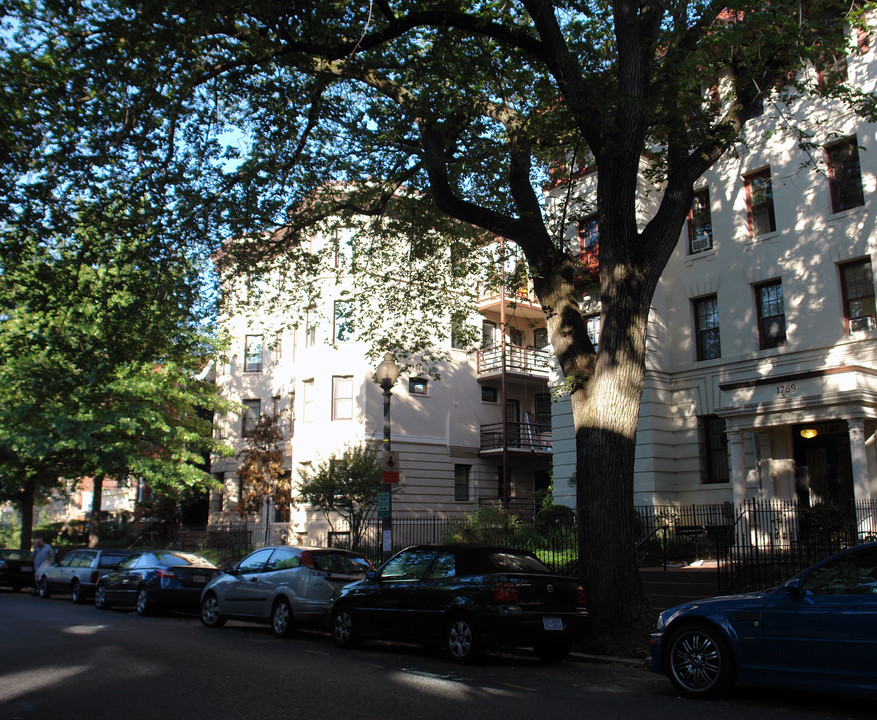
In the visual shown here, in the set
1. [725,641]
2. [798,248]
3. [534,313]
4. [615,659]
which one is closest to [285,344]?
[534,313]

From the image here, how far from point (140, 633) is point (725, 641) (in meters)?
9.57

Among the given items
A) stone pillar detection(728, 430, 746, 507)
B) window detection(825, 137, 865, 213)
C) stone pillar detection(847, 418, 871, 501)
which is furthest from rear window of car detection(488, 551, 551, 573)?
window detection(825, 137, 865, 213)

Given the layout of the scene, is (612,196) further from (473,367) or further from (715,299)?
(473,367)

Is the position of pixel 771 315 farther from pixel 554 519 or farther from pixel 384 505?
pixel 384 505

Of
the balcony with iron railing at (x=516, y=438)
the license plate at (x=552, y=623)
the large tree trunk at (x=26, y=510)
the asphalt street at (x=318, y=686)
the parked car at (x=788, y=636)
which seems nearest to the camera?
the parked car at (x=788, y=636)

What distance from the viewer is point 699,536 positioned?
20953 mm

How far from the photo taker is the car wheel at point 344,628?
11.9 metres

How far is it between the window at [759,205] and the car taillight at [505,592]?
16106 mm

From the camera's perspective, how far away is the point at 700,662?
8.13m

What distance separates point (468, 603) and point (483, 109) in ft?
26.8

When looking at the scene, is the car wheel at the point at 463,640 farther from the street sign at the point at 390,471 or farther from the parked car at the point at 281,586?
the street sign at the point at 390,471

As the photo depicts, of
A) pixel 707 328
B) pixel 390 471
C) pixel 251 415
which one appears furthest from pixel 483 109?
pixel 251 415

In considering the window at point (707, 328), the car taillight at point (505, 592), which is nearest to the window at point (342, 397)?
the window at point (707, 328)

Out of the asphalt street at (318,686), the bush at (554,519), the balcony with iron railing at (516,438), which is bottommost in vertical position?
the asphalt street at (318,686)
